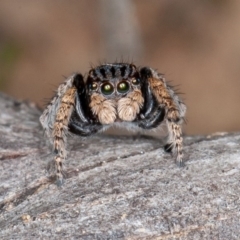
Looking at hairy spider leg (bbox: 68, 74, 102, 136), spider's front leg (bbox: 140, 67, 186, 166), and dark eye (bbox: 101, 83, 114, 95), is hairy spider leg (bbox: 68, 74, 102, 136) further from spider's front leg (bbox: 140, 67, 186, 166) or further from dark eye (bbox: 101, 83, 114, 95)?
spider's front leg (bbox: 140, 67, 186, 166)

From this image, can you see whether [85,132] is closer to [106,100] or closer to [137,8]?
[106,100]

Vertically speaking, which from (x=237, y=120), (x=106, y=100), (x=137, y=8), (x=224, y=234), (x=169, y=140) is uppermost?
(x=137, y=8)

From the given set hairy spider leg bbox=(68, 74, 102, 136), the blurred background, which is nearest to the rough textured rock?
hairy spider leg bbox=(68, 74, 102, 136)

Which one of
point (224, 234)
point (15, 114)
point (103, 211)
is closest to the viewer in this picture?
point (224, 234)

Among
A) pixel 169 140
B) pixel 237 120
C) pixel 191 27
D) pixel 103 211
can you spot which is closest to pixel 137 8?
pixel 191 27

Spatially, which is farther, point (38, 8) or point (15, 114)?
point (38, 8)
